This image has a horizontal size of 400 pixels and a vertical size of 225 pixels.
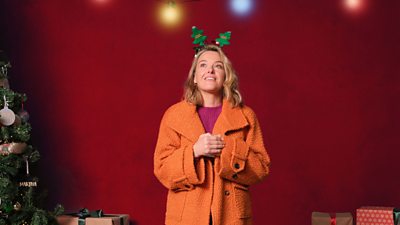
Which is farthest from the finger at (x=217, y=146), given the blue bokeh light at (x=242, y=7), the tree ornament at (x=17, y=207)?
the blue bokeh light at (x=242, y=7)

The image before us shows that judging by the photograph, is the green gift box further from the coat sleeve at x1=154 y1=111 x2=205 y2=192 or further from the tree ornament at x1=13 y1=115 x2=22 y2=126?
the coat sleeve at x1=154 y1=111 x2=205 y2=192

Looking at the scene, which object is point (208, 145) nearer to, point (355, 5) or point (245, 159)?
point (245, 159)

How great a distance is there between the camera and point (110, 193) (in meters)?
4.41

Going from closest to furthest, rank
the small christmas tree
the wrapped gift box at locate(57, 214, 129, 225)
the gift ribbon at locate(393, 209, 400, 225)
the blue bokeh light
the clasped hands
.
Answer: the clasped hands < the small christmas tree < the gift ribbon at locate(393, 209, 400, 225) < the wrapped gift box at locate(57, 214, 129, 225) < the blue bokeh light

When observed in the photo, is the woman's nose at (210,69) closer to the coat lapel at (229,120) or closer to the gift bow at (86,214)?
the coat lapel at (229,120)

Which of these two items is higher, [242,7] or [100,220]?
[242,7]

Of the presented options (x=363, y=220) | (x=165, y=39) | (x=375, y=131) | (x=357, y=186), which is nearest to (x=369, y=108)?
(x=375, y=131)

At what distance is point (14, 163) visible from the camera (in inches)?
140

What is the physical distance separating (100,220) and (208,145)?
158 cm

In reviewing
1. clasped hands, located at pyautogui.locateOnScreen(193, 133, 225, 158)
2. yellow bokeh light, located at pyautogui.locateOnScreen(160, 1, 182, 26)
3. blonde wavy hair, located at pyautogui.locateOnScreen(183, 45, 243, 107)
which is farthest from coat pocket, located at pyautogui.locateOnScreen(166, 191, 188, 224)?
yellow bokeh light, located at pyautogui.locateOnScreen(160, 1, 182, 26)

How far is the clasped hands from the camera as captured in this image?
2.61 metres

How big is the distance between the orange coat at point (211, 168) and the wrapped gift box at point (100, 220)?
123 centimetres

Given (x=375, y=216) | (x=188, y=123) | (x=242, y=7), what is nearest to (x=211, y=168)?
(x=188, y=123)

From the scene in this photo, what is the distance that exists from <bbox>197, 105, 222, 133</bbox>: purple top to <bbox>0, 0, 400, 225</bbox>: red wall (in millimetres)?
1480
